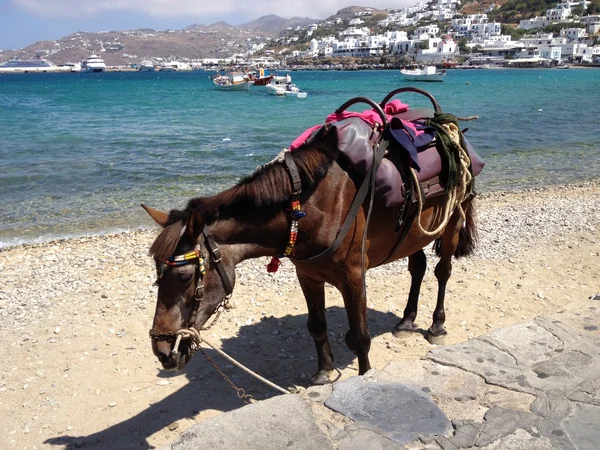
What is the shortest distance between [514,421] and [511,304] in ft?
12.2

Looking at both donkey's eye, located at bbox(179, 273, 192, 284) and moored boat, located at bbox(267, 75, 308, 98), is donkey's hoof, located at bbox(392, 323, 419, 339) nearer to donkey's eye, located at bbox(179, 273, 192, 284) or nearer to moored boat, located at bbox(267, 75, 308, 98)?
donkey's eye, located at bbox(179, 273, 192, 284)

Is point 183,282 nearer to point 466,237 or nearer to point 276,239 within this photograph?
point 276,239

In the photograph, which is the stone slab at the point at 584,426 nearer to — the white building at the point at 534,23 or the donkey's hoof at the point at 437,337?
the donkey's hoof at the point at 437,337

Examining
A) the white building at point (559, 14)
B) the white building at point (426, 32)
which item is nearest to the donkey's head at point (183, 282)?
the white building at point (426, 32)

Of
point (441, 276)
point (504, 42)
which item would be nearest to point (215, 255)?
point (441, 276)

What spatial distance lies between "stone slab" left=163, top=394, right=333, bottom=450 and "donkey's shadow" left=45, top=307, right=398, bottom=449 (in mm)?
1510

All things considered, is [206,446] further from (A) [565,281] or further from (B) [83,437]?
(A) [565,281]

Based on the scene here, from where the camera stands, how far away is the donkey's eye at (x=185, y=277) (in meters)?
2.97

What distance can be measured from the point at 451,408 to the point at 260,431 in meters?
1.09

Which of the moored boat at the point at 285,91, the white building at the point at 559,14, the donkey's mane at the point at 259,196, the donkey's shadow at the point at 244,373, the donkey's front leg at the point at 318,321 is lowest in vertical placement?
the donkey's shadow at the point at 244,373

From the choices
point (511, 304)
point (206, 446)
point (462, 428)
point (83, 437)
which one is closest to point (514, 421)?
point (462, 428)

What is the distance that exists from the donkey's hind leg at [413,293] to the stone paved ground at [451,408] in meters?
1.99

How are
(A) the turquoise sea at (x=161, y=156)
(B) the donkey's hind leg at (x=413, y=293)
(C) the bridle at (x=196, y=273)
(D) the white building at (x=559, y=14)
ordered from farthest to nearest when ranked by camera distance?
1. (D) the white building at (x=559, y=14)
2. (A) the turquoise sea at (x=161, y=156)
3. (B) the donkey's hind leg at (x=413, y=293)
4. (C) the bridle at (x=196, y=273)

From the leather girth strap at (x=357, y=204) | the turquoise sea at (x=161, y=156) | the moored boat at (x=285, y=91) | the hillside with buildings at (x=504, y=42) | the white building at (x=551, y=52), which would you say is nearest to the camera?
the leather girth strap at (x=357, y=204)
